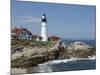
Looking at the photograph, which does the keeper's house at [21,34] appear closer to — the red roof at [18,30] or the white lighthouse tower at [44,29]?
the red roof at [18,30]

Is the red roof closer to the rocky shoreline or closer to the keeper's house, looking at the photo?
the keeper's house

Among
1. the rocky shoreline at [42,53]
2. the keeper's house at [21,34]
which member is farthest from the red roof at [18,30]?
the rocky shoreline at [42,53]

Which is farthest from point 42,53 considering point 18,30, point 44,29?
point 18,30

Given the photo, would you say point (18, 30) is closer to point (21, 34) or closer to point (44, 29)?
point (21, 34)

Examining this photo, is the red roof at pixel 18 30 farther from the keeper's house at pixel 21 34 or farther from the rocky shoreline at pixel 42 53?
the rocky shoreline at pixel 42 53

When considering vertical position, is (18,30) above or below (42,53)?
above

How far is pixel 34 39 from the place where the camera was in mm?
2695

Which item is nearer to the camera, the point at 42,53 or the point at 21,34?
the point at 21,34

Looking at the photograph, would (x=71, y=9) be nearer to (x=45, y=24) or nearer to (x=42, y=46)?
(x=45, y=24)

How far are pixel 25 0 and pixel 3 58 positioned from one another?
757mm

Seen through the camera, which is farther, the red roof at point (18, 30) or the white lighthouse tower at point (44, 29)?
the white lighthouse tower at point (44, 29)

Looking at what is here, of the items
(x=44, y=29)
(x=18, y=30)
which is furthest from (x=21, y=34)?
(x=44, y=29)

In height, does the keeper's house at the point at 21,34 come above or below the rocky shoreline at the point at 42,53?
above
